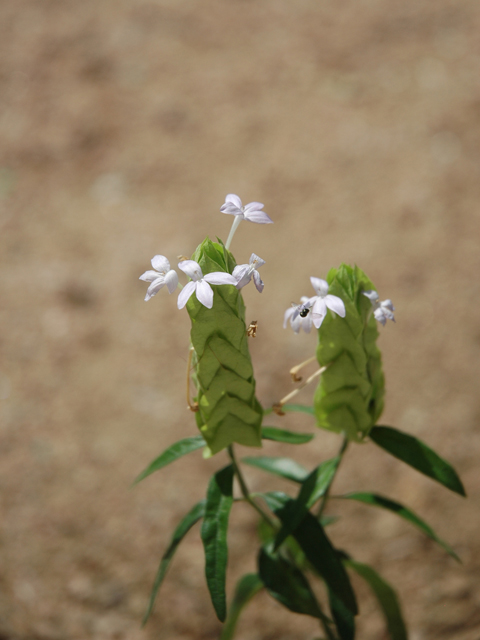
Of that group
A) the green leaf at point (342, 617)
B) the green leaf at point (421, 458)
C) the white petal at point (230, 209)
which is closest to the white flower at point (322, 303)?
the white petal at point (230, 209)

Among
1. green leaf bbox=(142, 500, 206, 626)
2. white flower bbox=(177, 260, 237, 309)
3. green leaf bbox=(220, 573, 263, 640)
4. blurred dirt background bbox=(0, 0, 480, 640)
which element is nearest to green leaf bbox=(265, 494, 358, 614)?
green leaf bbox=(142, 500, 206, 626)

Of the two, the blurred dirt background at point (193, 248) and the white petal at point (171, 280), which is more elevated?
the blurred dirt background at point (193, 248)

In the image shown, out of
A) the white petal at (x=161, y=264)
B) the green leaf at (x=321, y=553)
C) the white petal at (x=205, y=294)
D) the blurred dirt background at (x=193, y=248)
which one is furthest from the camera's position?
the blurred dirt background at (x=193, y=248)

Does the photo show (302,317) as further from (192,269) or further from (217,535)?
(217,535)

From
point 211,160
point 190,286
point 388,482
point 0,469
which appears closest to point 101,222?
point 211,160

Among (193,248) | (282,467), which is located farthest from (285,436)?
(193,248)

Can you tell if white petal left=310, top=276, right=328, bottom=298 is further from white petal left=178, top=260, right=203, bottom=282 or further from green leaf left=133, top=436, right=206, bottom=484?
green leaf left=133, top=436, right=206, bottom=484

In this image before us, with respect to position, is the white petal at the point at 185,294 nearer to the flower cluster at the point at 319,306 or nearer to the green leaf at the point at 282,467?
the flower cluster at the point at 319,306
